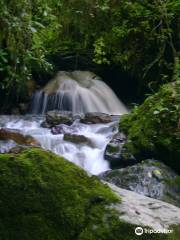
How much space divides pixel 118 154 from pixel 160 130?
2.59ft

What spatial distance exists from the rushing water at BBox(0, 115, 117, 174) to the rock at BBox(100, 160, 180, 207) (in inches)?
40.2

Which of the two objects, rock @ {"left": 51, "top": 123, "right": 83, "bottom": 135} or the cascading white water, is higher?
the cascading white water

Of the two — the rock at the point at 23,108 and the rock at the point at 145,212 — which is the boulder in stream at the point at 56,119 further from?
the rock at the point at 145,212

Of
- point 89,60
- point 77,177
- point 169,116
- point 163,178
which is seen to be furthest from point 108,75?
point 77,177

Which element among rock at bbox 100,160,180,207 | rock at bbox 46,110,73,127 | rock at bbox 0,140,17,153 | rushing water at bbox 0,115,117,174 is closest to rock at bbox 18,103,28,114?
rushing water at bbox 0,115,117,174

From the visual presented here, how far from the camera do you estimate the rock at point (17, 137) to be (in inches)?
305

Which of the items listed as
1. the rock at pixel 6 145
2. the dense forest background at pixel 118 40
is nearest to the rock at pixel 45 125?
the dense forest background at pixel 118 40

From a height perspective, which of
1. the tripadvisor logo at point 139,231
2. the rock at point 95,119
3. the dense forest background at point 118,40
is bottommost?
the rock at point 95,119

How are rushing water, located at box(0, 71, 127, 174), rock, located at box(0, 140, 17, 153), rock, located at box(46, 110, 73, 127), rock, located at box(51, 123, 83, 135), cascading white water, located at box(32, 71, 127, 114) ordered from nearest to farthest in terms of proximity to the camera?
rock, located at box(0, 140, 17, 153) → rushing water, located at box(0, 71, 127, 174) → rock, located at box(51, 123, 83, 135) → rock, located at box(46, 110, 73, 127) → cascading white water, located at box(32, 71, 127, 114)

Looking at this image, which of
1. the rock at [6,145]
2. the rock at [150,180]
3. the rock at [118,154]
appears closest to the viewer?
the rock at [150,180]

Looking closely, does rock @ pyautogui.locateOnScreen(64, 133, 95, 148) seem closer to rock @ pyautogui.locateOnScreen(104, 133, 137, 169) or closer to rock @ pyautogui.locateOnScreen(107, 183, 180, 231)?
rock @ pyautogui.locateOnScreen(104, 133, 137, 169)

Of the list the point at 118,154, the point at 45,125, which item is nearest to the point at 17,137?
the point at 45,125

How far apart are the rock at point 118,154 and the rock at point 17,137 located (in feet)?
4.37

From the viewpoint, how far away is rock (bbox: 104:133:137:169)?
667cm
